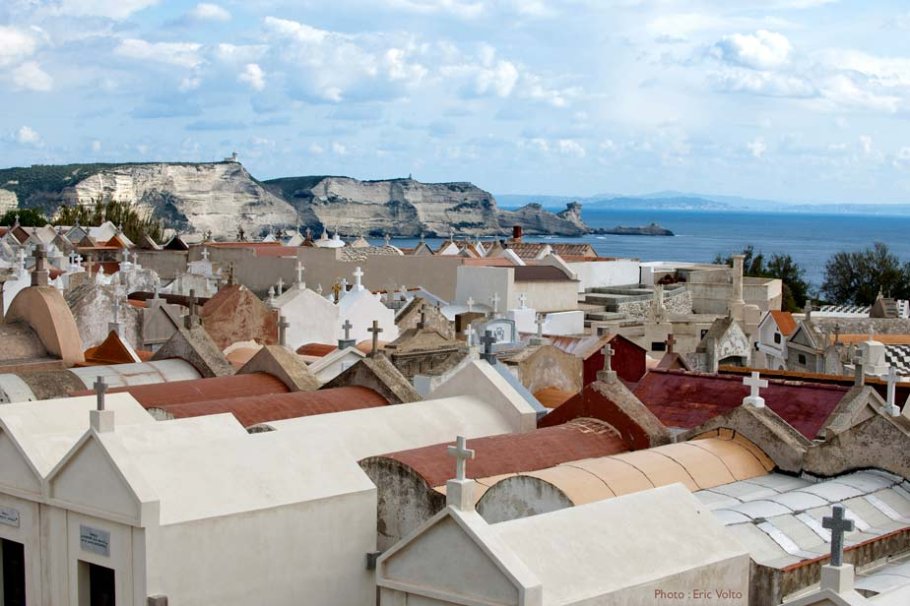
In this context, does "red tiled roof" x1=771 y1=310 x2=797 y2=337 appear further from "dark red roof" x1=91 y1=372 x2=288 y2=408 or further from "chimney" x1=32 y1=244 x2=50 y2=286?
"chimney" x1=32 y1=244 x2=50 y2=286

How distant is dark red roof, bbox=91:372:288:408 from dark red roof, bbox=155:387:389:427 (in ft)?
2.41

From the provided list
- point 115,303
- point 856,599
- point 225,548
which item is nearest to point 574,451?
point 225,548

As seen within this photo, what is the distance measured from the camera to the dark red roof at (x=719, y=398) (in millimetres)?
18266

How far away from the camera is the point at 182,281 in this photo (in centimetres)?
4903

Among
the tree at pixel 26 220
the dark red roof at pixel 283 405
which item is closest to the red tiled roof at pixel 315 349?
the dark red roof at pixel 283 405

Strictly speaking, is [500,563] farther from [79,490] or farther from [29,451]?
[29,451]

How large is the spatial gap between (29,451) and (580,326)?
114 feet

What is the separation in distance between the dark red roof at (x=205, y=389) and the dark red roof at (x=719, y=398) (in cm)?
616

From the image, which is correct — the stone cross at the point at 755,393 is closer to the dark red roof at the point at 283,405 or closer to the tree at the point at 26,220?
the dark red roof at the point at 283,405

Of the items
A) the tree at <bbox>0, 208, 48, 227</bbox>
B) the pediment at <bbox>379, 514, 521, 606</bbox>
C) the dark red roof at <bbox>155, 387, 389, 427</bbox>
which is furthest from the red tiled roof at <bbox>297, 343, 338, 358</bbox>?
the tree at <bbox>0, 208, 48, 227</bbox>

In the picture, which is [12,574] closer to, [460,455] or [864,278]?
[460,455]

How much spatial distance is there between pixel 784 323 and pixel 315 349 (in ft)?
49.5

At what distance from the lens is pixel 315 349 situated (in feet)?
106

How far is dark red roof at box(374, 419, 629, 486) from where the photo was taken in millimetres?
15477
